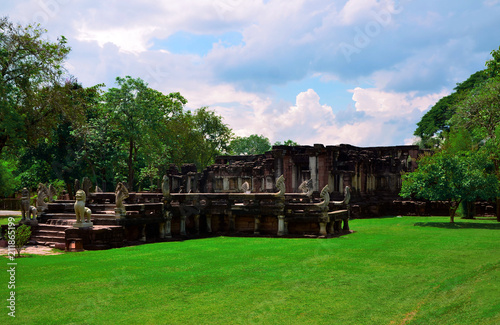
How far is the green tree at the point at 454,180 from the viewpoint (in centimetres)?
2864

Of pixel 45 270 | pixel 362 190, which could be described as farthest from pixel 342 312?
pixel 362 190

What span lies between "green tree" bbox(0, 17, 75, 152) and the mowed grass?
1573 cm

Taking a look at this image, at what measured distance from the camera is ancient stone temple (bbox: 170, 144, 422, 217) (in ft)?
132

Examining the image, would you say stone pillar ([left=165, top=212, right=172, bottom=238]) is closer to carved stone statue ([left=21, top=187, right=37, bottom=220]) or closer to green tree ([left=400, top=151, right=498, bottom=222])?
carved stone statue ([left=21, top=187, right=37, bottom=220])

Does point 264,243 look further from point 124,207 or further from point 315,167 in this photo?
point 315,167

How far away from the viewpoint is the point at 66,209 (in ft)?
74.1

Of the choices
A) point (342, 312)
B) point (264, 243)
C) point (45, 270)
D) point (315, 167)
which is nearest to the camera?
point (342, 312)

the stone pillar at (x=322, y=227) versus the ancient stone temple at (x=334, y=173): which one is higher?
the ancient stone temple at (x=334, y=173)

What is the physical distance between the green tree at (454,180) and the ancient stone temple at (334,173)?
9.42m

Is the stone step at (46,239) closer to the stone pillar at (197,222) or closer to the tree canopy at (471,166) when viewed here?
the stone pillar at (197,222)

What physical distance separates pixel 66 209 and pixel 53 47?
46.2 ft

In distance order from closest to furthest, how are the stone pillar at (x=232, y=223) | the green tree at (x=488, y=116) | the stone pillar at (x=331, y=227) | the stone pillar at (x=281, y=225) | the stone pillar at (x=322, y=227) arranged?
the stone pillar at (x=322, y=227), the stone pillar at (x=281, y=225), the stone pillar at (x=331, y=227), the stone pillar at (x=232, y=223), the green tree at (x=488, y=116)

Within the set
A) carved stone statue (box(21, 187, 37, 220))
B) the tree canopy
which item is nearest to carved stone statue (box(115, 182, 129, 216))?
carved stone statue (box(21, 187, 37, 220))

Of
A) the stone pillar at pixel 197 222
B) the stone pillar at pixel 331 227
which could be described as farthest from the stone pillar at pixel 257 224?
the stone pillar at pixel 331 227
